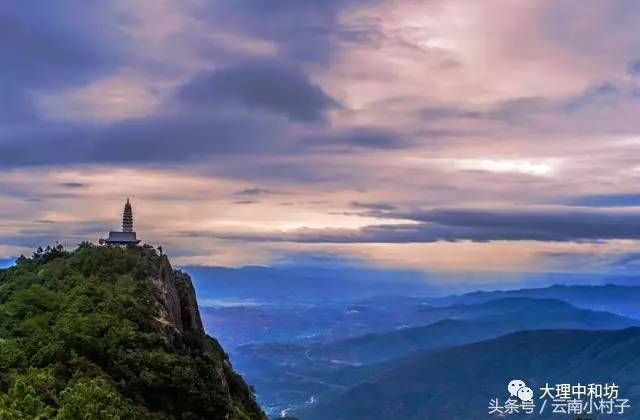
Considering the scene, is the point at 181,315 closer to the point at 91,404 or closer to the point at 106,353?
the point at 106,353

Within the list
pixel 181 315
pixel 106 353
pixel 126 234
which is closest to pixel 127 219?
pixel 126 234

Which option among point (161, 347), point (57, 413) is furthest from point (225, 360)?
point (57, 413)

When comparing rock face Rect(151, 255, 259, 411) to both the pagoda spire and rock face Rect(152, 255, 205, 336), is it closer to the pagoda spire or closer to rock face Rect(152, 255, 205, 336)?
rock face Rect(152, 255, 205, 336)

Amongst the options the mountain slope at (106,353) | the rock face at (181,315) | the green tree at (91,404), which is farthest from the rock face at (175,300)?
the green tree at (91,404)

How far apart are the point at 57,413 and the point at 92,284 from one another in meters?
32.7

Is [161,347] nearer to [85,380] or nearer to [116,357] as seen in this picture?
[116,357]

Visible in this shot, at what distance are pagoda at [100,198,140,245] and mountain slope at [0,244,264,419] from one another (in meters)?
34.1

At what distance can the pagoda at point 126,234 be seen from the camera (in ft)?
377

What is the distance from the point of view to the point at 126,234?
115938 mm

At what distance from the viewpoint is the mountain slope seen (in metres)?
39.7

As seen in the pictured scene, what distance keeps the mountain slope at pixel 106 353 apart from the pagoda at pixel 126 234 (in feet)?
112

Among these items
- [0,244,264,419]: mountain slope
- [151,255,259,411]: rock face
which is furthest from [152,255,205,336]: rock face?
[0,244,264,419]: mountain slope

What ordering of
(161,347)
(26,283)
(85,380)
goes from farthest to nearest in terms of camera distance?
1. (26,283)
2. (161,347)
3. (85,380)

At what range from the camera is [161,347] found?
57156mm
